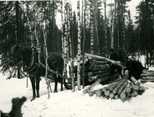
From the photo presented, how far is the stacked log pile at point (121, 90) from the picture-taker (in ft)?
43.1

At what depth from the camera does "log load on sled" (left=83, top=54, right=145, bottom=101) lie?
1323 cm

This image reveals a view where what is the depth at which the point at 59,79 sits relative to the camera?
18.5 metres

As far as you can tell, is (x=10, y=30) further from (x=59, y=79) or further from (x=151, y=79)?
(x=151, y=79)

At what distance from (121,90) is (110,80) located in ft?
6.76

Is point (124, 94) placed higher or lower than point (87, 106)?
higher

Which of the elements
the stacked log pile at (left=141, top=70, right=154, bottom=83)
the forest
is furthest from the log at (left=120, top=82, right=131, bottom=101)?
the forest

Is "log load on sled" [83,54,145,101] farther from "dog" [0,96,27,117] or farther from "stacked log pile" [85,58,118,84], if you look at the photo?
"dog" [0,96,27,117]

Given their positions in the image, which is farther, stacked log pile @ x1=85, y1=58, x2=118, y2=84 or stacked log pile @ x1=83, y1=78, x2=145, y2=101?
stacked log pile @ x1=85, y1=58, x2=118, y2=84

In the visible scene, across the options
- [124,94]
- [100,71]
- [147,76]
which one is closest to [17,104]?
[124,94]

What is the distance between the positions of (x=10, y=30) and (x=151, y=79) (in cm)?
1699

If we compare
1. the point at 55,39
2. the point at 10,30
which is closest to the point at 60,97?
the point at 10,30

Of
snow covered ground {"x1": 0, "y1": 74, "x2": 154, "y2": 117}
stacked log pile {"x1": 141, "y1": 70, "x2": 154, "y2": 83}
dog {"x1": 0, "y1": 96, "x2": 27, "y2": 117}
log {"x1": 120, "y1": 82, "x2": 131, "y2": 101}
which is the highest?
dog {"x1": 0, "y1": 96, "x2": 27, "y2": 117}

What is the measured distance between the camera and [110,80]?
50.4 ft

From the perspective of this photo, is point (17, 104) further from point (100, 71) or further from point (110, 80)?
point (100, 71)
